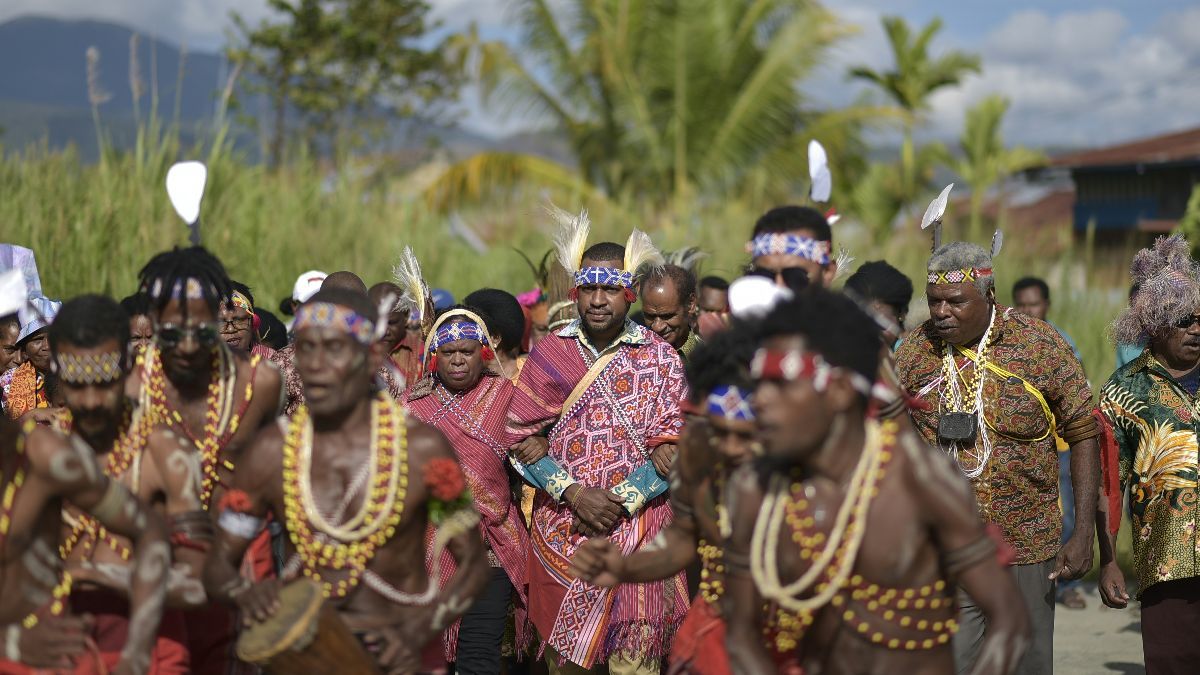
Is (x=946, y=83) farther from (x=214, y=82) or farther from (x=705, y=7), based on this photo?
(x=214, y=82)

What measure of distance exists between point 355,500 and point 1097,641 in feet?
20.7

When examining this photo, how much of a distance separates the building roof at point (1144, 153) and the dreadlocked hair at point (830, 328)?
24.8m

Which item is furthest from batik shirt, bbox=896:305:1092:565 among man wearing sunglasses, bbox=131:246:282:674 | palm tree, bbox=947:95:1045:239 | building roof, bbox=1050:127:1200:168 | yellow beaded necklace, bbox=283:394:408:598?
palm tree, bbox=947:95:1045:239

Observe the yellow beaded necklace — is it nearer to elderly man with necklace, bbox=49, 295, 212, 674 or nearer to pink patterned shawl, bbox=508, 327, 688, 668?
elderly man with necklace, bbox=49, 295, 212, 674

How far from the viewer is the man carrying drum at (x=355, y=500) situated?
4.23 metres

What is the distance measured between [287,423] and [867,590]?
76.2 inches

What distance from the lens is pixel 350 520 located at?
4289 mm

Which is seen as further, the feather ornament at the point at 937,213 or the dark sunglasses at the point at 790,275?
the feather ornament at the point at 937,213

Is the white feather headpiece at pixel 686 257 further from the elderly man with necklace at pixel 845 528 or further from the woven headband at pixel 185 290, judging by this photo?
the elderly man with necklace at pixel 845 528

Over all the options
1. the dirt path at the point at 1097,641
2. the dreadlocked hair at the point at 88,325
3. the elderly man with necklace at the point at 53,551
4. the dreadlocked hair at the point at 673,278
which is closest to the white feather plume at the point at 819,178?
the dreadlocked hair at the point at 673,278

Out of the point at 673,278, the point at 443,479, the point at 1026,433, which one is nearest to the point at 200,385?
the point at 443,479

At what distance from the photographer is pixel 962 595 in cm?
619

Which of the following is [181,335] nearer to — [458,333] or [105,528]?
[105,528]

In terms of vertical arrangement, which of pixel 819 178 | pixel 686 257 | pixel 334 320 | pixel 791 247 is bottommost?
pixel 334 320
